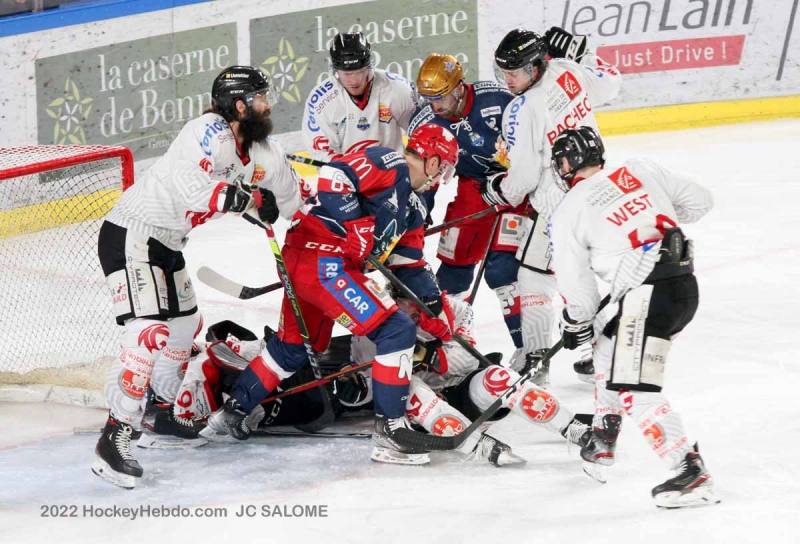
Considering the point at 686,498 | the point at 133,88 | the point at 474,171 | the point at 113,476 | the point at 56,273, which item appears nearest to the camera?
the point at 686,498

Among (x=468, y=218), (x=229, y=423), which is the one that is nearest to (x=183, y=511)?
(x=229, y=423)

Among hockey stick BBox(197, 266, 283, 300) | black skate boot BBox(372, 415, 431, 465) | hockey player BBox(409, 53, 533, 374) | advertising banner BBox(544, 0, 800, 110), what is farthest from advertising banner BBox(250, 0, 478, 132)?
black skate boot BBox(372, 415, 431, 465)

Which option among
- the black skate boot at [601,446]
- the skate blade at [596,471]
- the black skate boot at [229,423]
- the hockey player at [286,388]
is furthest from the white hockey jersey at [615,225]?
the black skate boot at [229,423]

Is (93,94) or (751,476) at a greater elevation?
(93,94)

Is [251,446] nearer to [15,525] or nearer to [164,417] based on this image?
[164,417]

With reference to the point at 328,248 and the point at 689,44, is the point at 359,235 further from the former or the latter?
the point at 689,44

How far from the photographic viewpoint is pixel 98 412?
4.85 metres

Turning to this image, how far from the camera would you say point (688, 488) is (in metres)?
3.56

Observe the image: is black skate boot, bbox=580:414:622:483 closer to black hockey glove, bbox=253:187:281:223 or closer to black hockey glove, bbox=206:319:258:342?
black hockey glove, bbox=253:187:281:223

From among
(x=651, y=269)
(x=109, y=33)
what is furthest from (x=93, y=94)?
(x=651, y=269)

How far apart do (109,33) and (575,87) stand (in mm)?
→ 3954

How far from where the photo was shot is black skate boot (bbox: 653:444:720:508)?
3557mm

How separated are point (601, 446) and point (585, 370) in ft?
3.88

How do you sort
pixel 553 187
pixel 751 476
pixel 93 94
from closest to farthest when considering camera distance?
1. pixel 751 476
2. pixel 553 187
3. pixel 93 94
